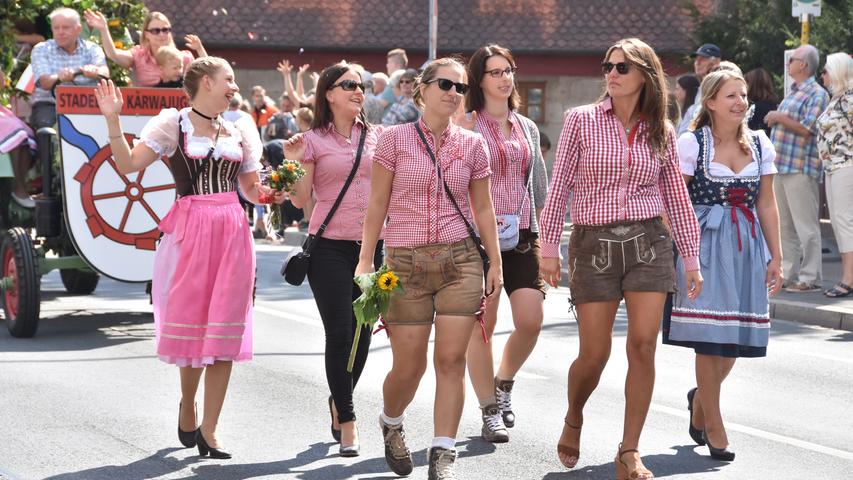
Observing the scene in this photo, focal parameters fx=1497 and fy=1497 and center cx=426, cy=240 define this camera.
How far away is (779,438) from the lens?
24.4 ft

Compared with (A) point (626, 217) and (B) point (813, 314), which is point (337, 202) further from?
(B) point (813, 314)

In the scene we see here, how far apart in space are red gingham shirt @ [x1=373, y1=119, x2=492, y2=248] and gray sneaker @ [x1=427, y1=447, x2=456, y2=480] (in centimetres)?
86

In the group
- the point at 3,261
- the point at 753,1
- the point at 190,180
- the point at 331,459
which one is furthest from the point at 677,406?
the point at 753,1

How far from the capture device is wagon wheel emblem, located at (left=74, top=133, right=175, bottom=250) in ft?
33.4

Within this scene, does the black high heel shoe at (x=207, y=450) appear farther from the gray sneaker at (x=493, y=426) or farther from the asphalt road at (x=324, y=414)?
the gray sneaker at (x=493, y=426)

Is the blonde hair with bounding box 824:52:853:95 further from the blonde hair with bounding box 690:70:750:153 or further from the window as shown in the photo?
the window

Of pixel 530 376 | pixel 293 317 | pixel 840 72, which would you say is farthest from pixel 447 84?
pixel 840 72

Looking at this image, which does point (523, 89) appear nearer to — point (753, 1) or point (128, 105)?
point (753, 1)

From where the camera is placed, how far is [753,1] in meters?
22.7

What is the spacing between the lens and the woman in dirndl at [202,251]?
22.4 feet

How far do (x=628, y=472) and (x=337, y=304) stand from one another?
1.58 meters

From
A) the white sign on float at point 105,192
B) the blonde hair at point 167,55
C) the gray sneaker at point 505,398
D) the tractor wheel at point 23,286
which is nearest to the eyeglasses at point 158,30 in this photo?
the blonde hair at point 167,55

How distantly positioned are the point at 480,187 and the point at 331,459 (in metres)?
1.51

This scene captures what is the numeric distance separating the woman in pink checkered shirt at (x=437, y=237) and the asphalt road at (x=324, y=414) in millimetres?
618
